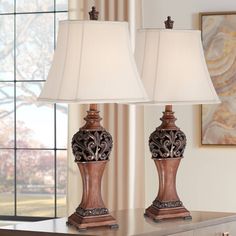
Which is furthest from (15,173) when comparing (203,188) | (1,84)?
(203,188)

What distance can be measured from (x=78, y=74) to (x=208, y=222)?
903 millimetres

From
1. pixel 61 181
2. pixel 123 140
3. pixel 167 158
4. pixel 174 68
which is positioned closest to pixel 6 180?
pixel 61 181

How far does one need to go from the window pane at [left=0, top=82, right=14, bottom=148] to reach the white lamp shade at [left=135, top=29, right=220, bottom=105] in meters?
3.32

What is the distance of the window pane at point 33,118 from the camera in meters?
6.60

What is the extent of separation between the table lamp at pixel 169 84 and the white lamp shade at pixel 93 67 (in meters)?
0.32

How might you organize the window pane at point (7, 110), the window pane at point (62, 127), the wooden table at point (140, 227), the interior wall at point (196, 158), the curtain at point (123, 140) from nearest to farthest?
1. the wooden table at point (140, 227)
2. the interior wall at point (196, 158)
3. the curtain at point (123, 140)
4. the window pane at point (62, 127)
5. the window pane at point (7, 110)

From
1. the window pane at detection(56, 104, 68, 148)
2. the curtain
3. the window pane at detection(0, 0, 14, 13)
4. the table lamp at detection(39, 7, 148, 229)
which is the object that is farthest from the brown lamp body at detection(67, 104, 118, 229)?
the window pane at detection(0, 0, 14, 13)

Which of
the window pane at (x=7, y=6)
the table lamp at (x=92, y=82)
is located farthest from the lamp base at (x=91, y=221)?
the window pane at (x=7, y=6)

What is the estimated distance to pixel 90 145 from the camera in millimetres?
3107

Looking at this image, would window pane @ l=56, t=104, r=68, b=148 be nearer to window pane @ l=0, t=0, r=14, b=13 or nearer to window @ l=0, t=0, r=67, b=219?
window @ l=0, t=0, r=67, b=219

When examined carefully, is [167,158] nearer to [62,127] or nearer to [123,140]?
[123,140]

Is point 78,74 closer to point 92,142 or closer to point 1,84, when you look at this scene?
point 92,142

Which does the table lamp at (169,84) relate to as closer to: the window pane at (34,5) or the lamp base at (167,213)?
the lamp base at (167,213)

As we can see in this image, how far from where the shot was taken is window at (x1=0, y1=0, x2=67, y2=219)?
6.58 meters
